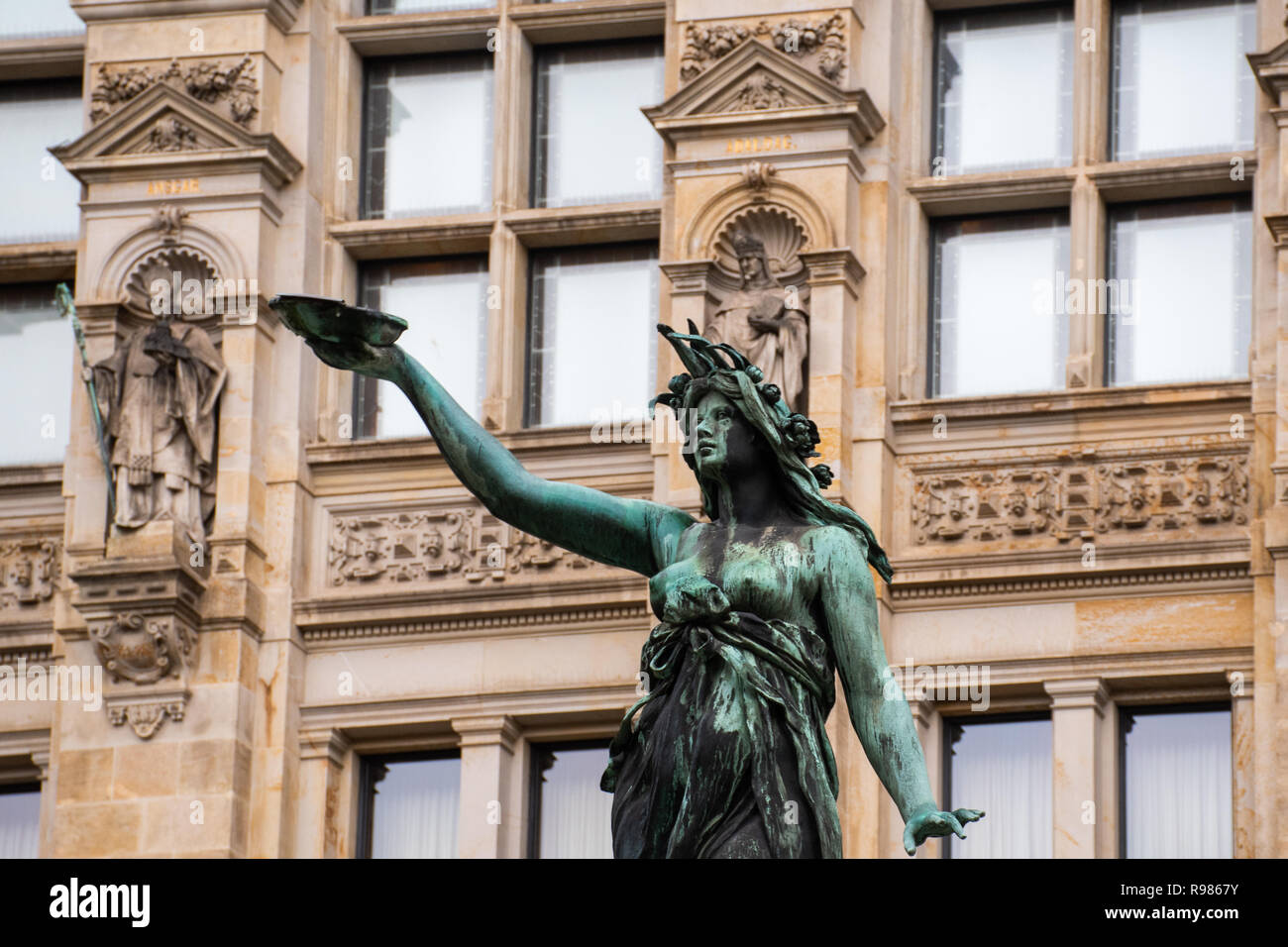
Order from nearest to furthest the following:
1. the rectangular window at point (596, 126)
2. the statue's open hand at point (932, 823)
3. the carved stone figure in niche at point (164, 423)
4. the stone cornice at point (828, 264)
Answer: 1. the statue's open hand at point (932, 823)
2. the stone cornice at point (828, 264)
3. the carved stone figure in niche at point (164, 423)
4. the rectangular window at point (596, 126)

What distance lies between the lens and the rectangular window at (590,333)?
30531 mm

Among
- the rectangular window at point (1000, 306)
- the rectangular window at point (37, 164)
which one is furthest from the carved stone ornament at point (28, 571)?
the rectangular window at point (1000, 306)

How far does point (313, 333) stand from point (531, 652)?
57.8 ft

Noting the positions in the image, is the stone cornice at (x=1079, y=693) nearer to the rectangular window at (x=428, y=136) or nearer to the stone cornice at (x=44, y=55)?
the rectangular window at (x=428, y=136)

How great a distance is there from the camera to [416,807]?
30234 mm

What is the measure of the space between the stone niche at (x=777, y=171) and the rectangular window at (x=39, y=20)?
533cm

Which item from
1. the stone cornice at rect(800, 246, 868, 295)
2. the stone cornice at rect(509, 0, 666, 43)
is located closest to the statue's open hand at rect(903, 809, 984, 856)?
the stone cornice at rect(800, 246, 868, 295)

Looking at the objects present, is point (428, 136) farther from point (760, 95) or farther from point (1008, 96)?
point (1008, 96)

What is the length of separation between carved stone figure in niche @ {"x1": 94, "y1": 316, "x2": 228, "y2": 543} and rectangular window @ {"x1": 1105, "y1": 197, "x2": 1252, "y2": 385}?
6.48 metres

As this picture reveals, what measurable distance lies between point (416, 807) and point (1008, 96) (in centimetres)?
667

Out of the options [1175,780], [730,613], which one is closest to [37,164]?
[1175,780]

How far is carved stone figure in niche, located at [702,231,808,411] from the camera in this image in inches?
1137
